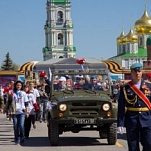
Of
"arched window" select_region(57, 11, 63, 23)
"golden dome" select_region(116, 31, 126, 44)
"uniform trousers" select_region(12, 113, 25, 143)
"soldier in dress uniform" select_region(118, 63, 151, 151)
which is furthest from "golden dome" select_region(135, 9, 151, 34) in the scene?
"soldier in dress uniform" select_region(118, 63, 151, 151)

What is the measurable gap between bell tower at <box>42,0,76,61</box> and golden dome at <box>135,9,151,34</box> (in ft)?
87.7

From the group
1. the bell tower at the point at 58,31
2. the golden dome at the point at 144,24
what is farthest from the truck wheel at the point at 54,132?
the bell tower at the point at 58,31

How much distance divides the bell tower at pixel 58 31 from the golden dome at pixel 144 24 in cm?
2673

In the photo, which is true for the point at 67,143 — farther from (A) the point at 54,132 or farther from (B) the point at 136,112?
(B) the point at 136,112

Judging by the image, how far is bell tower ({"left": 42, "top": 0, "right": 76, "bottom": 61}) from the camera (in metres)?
131

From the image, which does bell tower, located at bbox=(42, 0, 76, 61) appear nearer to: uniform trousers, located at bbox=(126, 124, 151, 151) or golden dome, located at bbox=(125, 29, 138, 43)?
golden dome, located at bbox=(125, 29, 138, 43)

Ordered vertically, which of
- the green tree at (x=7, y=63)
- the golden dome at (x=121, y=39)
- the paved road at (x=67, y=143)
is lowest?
the paved road at (x=67, y=143)

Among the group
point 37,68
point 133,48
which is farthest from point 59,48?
point 37,68

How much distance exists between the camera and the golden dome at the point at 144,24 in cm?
10500

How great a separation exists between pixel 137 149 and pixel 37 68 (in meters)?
34.0

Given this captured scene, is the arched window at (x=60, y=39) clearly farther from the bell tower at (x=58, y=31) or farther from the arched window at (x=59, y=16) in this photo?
the arched window at (x=59, y=16)

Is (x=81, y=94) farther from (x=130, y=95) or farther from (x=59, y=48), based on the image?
(x=59, y=48)

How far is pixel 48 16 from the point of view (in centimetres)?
13400

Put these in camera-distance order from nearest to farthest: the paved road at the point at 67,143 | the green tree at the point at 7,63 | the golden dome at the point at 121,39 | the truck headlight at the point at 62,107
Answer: the paved road at the point at 67,143
the truck headlight at the point at 62,107
the green tree at the point at 7,63
the golden dome at the point at 121,39
